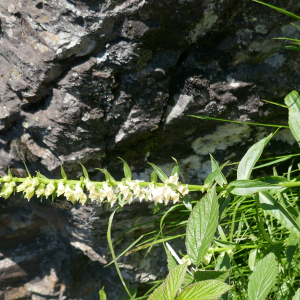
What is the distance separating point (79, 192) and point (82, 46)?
2.52ft

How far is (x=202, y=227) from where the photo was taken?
3.06 feet

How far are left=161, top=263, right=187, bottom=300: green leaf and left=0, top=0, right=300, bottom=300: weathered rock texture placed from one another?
3.68ft

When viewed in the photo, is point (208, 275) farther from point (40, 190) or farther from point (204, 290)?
point (40, 190)

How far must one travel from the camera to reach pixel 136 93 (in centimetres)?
172

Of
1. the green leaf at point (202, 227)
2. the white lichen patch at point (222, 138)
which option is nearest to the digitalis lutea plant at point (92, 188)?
the green leaf at point (202, 227)

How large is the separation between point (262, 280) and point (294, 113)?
1.00m

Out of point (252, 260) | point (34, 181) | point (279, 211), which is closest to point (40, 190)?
point (34, 181)

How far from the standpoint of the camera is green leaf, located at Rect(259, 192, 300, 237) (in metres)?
1.42

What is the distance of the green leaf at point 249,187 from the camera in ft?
4.21

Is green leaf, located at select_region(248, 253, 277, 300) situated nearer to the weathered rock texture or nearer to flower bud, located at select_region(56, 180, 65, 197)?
flower bud, located at select_region(56, 180, 65, 197)

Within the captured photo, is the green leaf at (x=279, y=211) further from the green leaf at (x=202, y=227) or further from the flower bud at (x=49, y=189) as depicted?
the flower bud at (x=49, y=189)

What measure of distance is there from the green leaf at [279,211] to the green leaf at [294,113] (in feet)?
1.21

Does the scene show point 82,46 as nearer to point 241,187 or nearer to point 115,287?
point 241,187

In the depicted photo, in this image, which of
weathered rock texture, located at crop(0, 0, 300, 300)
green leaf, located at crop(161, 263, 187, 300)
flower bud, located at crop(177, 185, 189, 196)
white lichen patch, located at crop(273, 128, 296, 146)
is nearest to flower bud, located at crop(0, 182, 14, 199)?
weathered rock texture, located at crop(0, 0, 300, 300)
